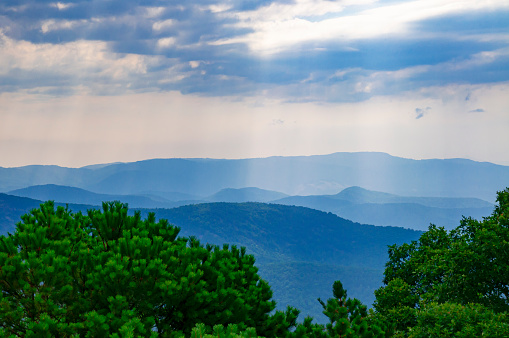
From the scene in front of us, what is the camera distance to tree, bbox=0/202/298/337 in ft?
40.9

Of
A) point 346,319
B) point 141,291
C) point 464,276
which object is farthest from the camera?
point 464,276

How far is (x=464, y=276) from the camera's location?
24.0 metres

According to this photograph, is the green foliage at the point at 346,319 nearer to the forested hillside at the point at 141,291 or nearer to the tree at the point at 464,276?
the forested hillside at the point at 141,291

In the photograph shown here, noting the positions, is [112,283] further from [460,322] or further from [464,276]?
[464,276]

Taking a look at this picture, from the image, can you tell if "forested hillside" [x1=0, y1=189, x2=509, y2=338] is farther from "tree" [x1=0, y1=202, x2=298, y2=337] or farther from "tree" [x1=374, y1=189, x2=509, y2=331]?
"tree" [x1=374, y1=189, x2=509, y2=331]

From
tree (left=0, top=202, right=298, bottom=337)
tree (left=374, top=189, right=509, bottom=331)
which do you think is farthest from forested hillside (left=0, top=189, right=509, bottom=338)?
tree (left=374, top=189, right=509, bottom=331)

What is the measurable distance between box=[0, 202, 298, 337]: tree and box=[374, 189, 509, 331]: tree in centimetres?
1120

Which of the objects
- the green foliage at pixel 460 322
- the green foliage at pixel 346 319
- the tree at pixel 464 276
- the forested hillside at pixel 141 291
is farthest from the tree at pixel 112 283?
the tree at pixel 464 276

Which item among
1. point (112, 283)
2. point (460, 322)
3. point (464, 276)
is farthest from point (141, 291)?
point (464, 276)

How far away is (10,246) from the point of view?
45.1ft

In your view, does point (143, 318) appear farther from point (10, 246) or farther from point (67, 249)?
point (10, 246)

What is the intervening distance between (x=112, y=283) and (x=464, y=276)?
17622 mm

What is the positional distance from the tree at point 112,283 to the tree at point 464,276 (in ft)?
36.8

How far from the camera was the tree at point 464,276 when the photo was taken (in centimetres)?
2305
